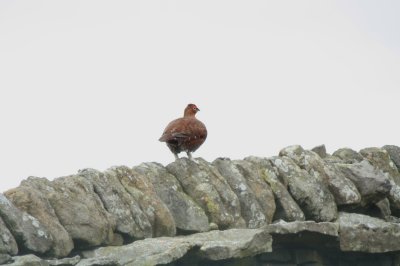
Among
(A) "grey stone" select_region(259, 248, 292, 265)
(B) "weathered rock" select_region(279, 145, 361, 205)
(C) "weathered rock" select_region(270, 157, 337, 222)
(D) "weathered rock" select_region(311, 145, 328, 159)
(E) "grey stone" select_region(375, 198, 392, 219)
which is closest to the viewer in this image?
(A) "grey stone" select_region(259, 248, 292, 265)

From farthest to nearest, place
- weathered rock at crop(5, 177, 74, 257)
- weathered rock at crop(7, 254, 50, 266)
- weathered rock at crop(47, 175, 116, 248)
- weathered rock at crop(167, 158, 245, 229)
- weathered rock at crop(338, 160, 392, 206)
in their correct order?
weathered rock at crop(338, 160, 392, 206) < weathered rock at crop(167, 158, 245, 229) < weathered rock at crop(47, 175, 116, 248) < weathered rock at crop(5, 177, 74, 257) < weathered rock at crop(7, 254, 50, 266)

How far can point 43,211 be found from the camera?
1064 centimetres

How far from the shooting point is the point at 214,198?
12242 mm

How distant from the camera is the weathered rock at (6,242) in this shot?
1002 cm

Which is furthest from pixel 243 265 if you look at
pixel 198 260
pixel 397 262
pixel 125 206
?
pixel 397 262

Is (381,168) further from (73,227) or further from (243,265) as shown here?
(73,227)

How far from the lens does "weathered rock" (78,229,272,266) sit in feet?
34.8

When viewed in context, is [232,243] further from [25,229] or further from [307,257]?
[25,229]

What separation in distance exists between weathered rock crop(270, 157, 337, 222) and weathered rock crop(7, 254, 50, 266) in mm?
3956

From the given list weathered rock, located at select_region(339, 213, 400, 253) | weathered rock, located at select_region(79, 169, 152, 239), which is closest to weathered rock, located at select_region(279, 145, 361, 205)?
weathered rock, located at select_region(339, 213, 400, 253)

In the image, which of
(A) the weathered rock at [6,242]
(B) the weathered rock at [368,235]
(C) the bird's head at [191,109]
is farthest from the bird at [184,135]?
(A) the weathered rock at [6,242]

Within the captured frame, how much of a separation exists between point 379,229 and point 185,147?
8.16 feet

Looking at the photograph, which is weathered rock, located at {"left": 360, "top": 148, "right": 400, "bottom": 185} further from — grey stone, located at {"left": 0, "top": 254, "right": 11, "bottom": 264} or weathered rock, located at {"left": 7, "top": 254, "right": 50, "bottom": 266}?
grey stone, located at {"left": 0, "top": 254, "right": 11, "bottom": 264}

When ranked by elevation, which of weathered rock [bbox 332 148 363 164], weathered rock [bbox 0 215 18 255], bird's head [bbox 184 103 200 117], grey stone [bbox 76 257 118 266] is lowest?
grey stone [bbox 76 257 118 266]
